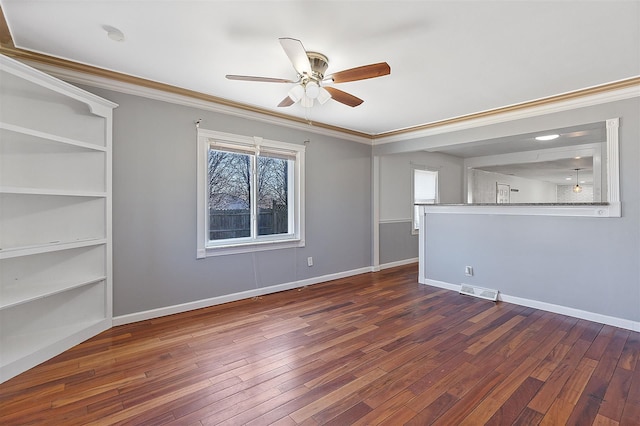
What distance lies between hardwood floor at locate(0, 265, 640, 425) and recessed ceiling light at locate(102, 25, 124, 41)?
243 cm

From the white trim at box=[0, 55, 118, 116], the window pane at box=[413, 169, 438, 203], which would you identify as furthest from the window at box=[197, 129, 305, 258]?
the window pane at box=[413, 169, 438, 203]

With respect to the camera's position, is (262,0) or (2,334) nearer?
(262,0)

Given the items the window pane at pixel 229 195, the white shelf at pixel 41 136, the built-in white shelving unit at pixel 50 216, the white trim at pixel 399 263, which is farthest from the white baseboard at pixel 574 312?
the white shelf at pixel 41 136

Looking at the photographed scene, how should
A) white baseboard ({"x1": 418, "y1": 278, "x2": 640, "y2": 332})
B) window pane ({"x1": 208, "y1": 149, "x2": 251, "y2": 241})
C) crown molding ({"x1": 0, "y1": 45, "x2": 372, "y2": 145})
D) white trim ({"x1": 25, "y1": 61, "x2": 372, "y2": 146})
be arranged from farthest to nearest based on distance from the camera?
1. window pane ({"x1": 208, "y1": 149, "x2": 251, "y2": 241})
2. white baseboard ({"x1": 418, "y1": 278, "x2": 640, "y2": 332})
3. white trim ({"x1": 25, "y1": 61, "x2": 372, "y2": 146})
4. crown molding ({"x1": 0, "y1": 45, "x2": 372, "y2": 145})

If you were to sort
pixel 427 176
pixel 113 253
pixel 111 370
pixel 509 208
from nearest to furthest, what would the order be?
pixel 111 370 → pixel 113 253 → pixel 509 208 → pixel 427 176

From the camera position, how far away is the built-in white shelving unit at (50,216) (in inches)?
91.4

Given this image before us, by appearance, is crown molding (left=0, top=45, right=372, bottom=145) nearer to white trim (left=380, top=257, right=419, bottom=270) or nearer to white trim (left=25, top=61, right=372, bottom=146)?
white trim (left=25, top=61, right=372, bottom=146)

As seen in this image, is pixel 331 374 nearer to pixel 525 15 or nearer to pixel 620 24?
pixel 525 15

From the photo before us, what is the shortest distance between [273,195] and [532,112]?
336cm

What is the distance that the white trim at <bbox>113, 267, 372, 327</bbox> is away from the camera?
307cm

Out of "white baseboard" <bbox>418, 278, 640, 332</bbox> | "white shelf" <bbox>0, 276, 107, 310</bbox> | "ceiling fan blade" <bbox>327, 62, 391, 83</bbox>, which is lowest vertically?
"white baseboard" <bbox>418, 278, 640, 332</bbox>

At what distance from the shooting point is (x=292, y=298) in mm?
3910

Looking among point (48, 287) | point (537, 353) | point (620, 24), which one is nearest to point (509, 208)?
A: point (537, 353)

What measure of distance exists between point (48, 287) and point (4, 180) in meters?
0.91
